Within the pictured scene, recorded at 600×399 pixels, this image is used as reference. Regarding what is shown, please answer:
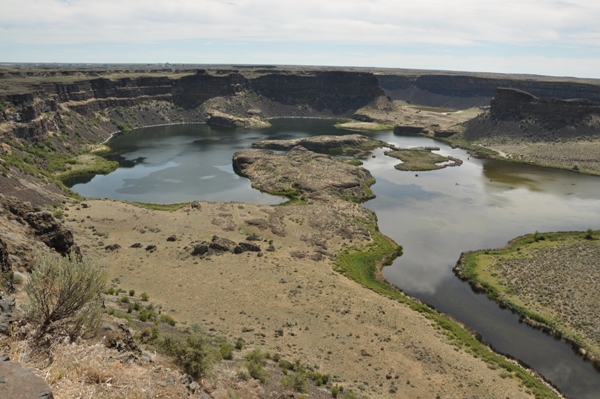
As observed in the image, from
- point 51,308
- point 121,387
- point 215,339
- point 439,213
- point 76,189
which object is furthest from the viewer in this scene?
point 76,189

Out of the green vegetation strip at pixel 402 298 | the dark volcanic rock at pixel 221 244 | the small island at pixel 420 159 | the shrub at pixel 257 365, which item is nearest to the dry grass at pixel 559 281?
the green vegetation strip at pixel 402 298

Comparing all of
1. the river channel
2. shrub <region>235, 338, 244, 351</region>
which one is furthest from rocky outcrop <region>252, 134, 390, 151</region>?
shrub <region>235, 338, 244, 351</region>

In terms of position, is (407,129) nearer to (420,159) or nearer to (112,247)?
(420,159)

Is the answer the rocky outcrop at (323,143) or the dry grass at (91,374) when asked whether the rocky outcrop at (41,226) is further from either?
the rocky outcrop at (323,143)

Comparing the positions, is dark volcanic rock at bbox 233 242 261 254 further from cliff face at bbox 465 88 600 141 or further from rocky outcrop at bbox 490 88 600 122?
rocky outcrop at bbox 490 88 600 122

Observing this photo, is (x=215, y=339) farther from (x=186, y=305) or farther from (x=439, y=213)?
(x=439, y=213)

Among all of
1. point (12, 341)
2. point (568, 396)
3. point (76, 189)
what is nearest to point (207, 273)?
point (12, 341)
